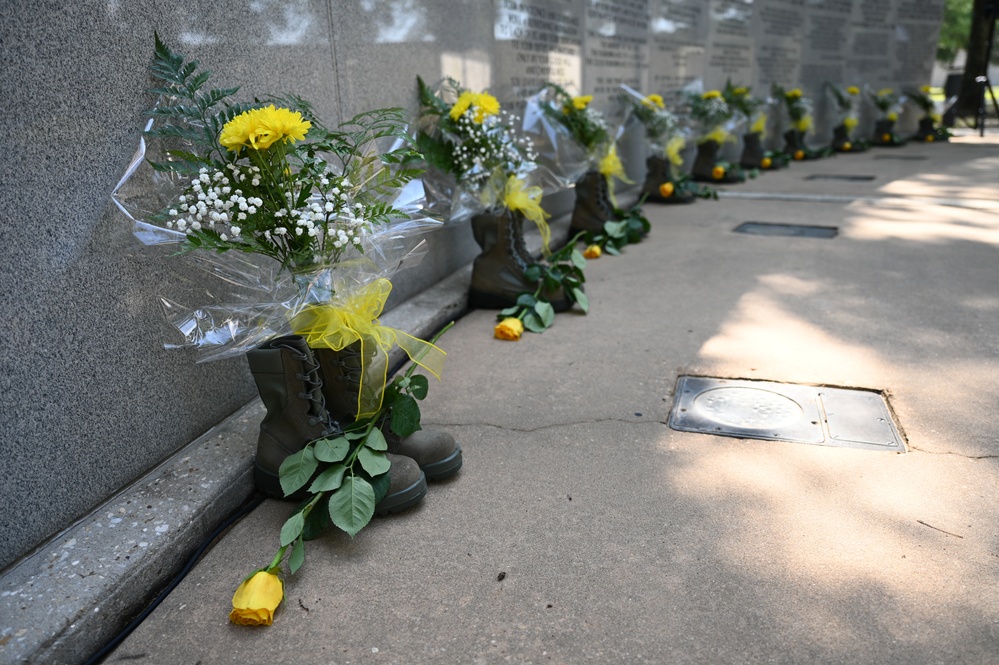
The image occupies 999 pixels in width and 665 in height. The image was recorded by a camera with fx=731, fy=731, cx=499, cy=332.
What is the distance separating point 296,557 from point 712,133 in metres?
7.39

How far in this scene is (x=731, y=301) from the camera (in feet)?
13.1

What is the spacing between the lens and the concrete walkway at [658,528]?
1.66 meters

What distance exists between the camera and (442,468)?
2.30m

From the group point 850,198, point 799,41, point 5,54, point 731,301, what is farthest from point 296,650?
point 799,41

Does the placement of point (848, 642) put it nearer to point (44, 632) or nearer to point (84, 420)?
point (44, 632)

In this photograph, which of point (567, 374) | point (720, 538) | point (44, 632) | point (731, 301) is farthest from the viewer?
point (731, 301)

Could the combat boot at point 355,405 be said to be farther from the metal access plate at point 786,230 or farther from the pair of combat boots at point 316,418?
the metal access plate at point 786,230

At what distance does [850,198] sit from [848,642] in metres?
6.26

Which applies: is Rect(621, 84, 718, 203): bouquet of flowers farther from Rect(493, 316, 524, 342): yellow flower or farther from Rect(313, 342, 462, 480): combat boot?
Rect(313, 342, 462, 480): combat boot

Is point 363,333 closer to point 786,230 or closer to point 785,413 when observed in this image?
point 785,413

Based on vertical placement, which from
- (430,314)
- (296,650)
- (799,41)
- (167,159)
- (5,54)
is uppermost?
(799,41)

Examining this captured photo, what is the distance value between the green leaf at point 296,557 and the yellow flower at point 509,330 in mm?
1760

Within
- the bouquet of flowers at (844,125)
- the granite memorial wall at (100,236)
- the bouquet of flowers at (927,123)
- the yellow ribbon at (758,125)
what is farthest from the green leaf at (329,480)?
the bouquet of flowers at (927,123)

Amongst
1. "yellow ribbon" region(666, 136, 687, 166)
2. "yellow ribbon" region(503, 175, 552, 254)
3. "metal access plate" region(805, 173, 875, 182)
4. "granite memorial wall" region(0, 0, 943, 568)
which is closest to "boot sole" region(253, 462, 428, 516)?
"granite memorial wall" region(0, 0, 943, 568)
